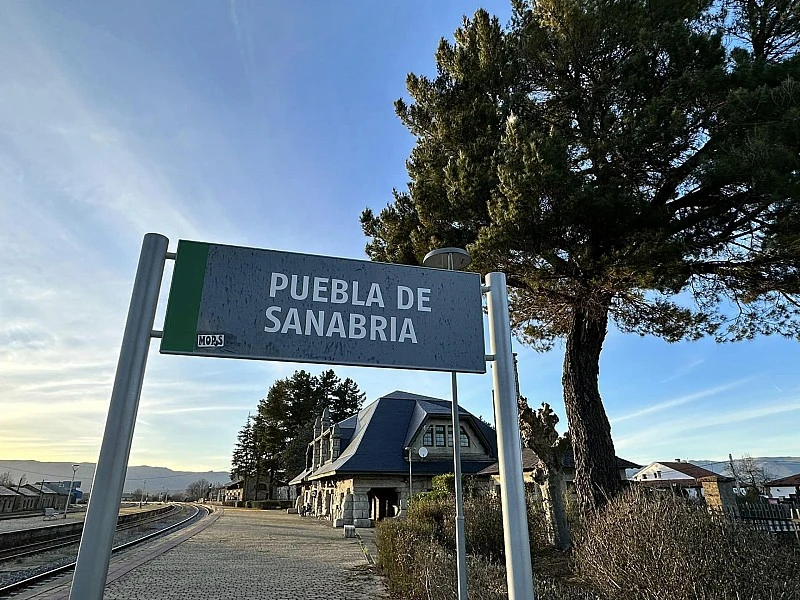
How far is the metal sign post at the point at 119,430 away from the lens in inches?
87.3

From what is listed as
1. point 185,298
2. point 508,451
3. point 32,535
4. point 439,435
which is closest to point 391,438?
point 439,435

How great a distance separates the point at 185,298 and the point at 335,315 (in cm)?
79

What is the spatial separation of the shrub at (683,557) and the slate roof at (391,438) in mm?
18301

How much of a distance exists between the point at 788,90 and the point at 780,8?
2743 mm

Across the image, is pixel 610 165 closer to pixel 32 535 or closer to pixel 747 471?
pixel 32 535

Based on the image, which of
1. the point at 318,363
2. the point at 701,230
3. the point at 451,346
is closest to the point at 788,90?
the point at 701,230

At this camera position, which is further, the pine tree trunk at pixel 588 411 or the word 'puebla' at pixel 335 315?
the pine tree trunk at pixel 588 411

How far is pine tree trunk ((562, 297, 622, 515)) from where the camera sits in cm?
930

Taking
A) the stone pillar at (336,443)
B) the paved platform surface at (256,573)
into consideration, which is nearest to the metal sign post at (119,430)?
the paved platform surface at (256,573)

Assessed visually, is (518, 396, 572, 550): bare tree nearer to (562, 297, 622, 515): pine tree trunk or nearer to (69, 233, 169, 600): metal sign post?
(562, 297, 622, 515): pine tree trunk

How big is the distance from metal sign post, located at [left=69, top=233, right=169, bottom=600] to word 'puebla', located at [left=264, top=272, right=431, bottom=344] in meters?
0.64

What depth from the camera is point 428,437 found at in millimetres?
24797

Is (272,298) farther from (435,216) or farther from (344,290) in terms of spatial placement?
(435,216)

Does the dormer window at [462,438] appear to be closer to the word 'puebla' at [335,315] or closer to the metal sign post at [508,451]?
the metal sign post at [508,451]
